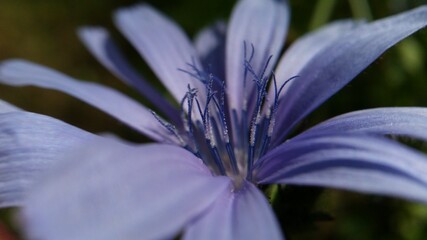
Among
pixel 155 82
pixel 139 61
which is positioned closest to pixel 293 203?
pixel 155 82

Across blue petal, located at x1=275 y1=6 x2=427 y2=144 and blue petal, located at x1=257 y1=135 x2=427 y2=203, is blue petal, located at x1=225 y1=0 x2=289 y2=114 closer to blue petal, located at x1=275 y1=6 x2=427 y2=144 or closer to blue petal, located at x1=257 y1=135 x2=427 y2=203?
blue petal, located at x1=275 y1=6 x2=427 y2=144

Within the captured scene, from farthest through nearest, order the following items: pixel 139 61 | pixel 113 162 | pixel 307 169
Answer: pixel 139 61, pixel 307 169, pixel 113 162

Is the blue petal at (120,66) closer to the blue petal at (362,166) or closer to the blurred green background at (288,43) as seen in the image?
the blurred green background at (288,43)

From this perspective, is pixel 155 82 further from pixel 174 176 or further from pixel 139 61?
pixel 174 176

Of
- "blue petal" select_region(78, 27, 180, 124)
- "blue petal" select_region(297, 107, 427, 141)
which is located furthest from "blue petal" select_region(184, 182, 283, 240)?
"blue petal" select_region(78, 27, 180, 124)

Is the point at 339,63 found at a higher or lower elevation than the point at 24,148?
higher

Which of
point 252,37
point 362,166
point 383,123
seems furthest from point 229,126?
point 362,166

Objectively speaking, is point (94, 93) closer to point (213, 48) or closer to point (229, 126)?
point (229, 126)
